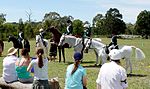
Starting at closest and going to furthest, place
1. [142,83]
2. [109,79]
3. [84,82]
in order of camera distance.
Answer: [109,79] < [84,82] < [142,83]

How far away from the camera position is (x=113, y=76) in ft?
25.8

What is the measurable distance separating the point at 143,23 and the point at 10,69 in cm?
11474

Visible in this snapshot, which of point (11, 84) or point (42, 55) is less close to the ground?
point (42, 55)

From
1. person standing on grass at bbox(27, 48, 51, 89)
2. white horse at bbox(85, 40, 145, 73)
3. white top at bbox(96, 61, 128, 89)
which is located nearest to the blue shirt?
white top at bbox(96, 61, 128, 89)

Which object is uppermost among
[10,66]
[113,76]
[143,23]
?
[143,23]

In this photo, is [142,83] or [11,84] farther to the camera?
[142,83]

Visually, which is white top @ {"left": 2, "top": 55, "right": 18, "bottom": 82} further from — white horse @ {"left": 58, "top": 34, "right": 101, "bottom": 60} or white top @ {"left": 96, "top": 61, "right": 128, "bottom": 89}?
white horse @ {"left": 58, "top": 34, "right": 101, "bottom": 60}

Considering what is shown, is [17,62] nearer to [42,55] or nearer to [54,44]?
[42,55]

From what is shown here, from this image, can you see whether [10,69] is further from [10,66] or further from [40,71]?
[40,71]

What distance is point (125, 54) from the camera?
708 inches

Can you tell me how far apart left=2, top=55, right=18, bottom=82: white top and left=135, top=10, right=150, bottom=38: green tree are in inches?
4248

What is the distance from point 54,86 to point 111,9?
433 feet

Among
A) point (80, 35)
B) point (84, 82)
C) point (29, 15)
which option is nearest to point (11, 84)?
point (84, 82)

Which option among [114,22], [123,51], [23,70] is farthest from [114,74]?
[114,22]
